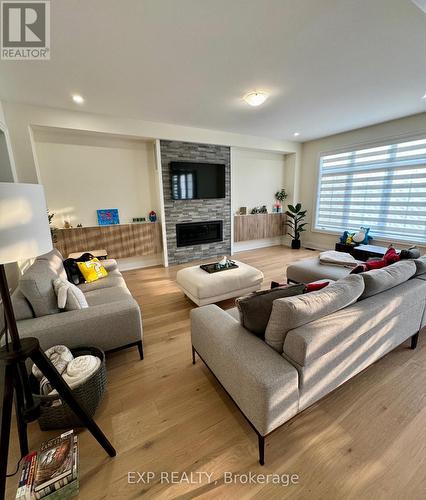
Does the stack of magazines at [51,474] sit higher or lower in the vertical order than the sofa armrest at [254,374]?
lower

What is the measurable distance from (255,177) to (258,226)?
124 cm

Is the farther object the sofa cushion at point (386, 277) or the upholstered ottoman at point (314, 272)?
the upholstered ottoman at point (314, 272)

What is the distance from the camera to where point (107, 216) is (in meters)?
4.14

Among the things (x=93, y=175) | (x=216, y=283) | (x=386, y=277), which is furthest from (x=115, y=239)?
(x=386, y=277)

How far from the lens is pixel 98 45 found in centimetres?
195

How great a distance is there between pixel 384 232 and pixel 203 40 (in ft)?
15.0

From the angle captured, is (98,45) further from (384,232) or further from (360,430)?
(384,232)

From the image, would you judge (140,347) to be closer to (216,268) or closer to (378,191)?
(216,268)

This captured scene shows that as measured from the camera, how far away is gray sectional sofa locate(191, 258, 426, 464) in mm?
1108

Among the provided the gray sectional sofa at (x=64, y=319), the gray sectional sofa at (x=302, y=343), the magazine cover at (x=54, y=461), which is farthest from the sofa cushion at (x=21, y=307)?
the gray sectional sofa at (x=302, y=343)

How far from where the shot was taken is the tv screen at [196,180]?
435 centimetres

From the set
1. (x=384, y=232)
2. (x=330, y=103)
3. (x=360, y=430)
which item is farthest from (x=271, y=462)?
(x=384, y=232)

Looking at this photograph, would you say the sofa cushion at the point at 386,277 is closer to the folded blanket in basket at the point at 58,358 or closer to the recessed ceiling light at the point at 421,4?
the recessed ceiling light at the point at 421,4

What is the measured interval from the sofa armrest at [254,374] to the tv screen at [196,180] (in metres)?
3.47
